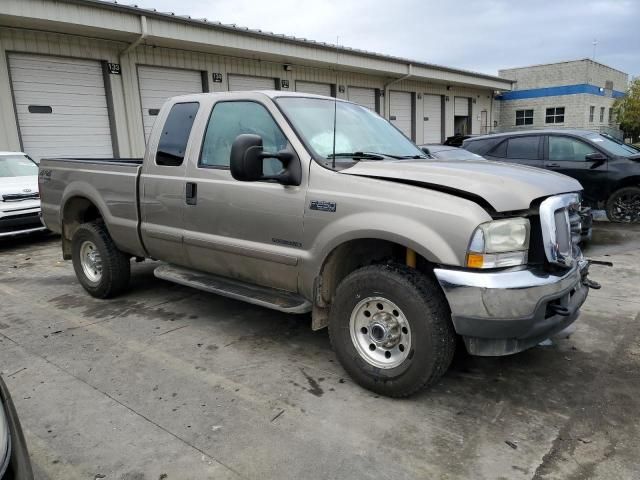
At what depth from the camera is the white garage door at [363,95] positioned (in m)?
19.2

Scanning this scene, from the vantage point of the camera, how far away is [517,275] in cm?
279

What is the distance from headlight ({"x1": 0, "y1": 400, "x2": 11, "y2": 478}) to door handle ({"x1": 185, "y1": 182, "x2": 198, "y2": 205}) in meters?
2.50

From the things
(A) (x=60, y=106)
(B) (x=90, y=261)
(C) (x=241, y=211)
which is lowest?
(B) (x=90, y=261)

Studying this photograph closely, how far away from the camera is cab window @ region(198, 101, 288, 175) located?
372 centimetres

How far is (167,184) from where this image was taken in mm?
4332

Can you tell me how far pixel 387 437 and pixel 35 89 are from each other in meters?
11.6

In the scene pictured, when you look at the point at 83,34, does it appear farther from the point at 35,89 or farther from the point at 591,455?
the point at 591,455

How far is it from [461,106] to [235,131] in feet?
83.5

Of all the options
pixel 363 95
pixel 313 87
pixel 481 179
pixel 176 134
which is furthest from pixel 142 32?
pixel 481 179

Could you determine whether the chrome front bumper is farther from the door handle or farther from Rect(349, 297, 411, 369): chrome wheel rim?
the door handle

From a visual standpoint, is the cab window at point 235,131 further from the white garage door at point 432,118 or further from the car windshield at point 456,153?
the white garage door at point 432,118

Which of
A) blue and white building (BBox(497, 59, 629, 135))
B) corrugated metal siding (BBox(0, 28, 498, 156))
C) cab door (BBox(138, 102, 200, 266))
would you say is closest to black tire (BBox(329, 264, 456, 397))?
cab door (BBox(138, 102, 200, 266))

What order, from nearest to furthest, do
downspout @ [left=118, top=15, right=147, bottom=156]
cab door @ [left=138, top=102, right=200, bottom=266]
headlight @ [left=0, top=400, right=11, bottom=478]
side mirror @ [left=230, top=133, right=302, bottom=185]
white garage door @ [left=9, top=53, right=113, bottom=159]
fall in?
headlight @ [left=0, top=400, right=11, bottom=478] → side mirror @ [left=230, top=133, right=302, bottom=185] → cab door @ [left=138, top=102, right=200, bottom=266] → white garage door @ [left=9, top=53, right=113, bottom=159] → downspout @ [left=118, top=15, right=147, bottom=156]

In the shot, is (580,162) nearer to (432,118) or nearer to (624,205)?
(624,205)
